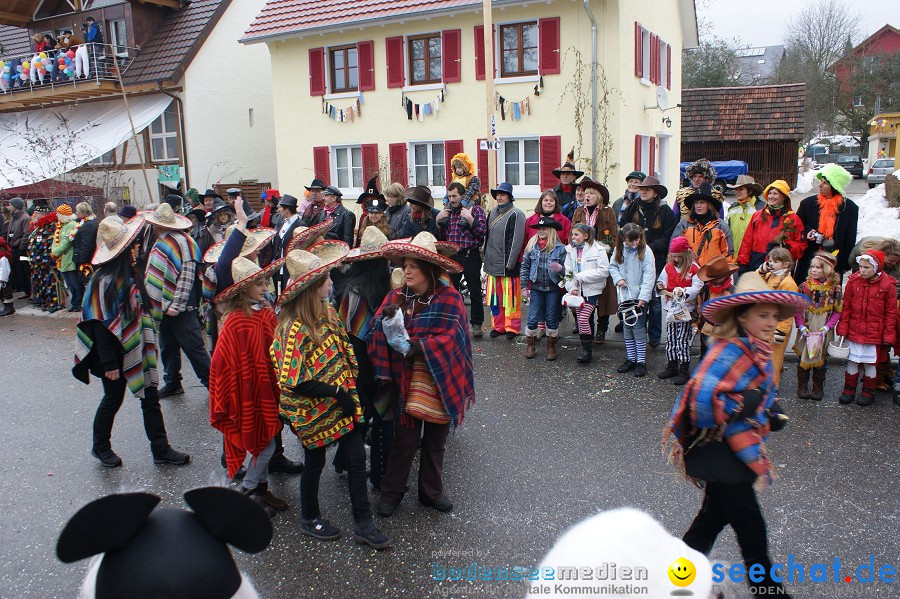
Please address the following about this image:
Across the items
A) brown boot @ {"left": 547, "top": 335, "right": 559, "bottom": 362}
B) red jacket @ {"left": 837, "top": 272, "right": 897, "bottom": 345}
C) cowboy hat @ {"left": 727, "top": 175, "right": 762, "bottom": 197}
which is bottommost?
brown boot @ {"left": 547, "top": 335, "right": 559, "bottom": 362}

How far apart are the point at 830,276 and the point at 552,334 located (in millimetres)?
2816

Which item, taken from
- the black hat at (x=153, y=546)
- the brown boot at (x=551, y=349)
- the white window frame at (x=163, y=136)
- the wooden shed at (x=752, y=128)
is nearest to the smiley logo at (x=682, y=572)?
the black hat at (x=153, y=546)

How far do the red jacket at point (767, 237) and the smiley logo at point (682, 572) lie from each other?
271 inches

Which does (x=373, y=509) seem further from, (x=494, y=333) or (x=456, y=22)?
(x=456, y=22)

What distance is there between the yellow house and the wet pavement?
10208 millimetres

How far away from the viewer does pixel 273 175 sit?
23000mm

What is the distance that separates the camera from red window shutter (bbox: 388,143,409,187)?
59.9 feet

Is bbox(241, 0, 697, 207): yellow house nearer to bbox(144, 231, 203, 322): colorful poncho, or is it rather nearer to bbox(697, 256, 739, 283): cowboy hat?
bbox(144, 231, 203, 322): colorful poncho

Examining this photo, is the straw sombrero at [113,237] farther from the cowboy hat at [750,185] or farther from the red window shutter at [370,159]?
the red window shutter at [370,159]

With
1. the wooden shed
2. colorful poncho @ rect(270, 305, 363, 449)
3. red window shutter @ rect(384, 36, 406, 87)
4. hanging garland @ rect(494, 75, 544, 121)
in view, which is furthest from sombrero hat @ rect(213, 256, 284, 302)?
the wooden shed

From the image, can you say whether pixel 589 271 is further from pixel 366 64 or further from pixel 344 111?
pixel 344 111

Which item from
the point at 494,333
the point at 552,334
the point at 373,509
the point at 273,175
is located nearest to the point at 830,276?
the point at 552,334

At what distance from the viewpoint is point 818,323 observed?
6.21 m

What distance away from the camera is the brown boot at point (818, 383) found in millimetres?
6125
